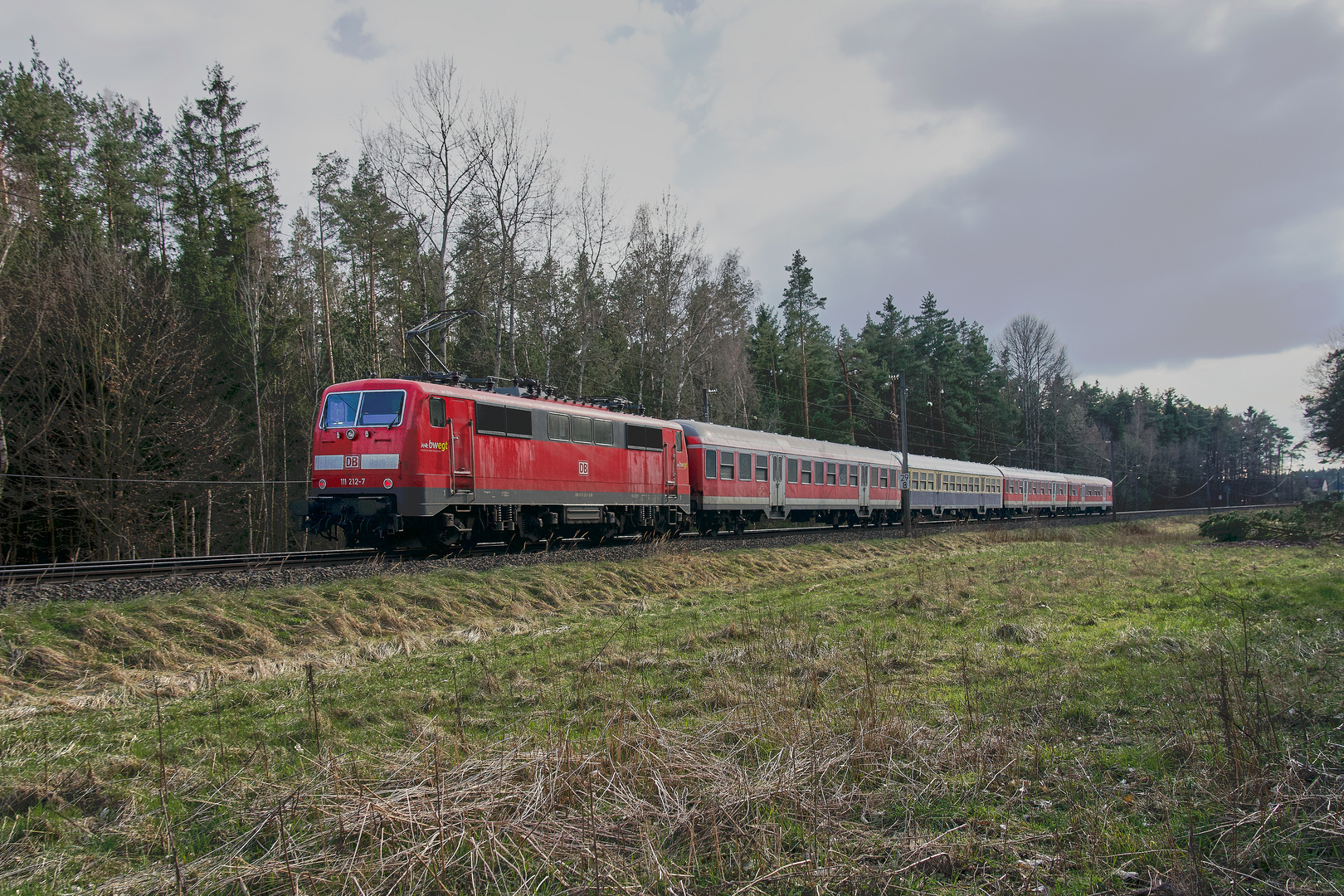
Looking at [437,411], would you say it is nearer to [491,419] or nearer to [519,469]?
[491,419]

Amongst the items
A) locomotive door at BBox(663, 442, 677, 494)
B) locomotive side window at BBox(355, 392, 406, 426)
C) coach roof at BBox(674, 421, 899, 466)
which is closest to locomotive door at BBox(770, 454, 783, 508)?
coach roof at BBox(674, 421, 899, 466)

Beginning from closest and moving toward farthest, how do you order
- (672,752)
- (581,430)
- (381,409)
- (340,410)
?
(672,752) < (381,409) < (340,410) < (581,430)

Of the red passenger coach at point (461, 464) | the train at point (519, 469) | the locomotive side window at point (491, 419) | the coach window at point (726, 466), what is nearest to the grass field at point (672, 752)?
the red passenger coach at point (461, 464)

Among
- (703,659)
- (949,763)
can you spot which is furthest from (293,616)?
(949,763)

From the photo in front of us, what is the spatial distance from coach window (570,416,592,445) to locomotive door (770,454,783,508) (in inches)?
405

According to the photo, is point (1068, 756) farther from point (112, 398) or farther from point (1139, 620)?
point (112, 398)

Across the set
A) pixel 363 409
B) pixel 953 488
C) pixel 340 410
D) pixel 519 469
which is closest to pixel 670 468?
pixel 519 469

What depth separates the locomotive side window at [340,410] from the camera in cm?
1462

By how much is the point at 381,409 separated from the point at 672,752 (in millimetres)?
11377

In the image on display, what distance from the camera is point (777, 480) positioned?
27.5 meters

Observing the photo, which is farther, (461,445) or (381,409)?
(461,445)

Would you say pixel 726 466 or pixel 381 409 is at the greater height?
pixel 381 409

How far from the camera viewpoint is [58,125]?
27.7m

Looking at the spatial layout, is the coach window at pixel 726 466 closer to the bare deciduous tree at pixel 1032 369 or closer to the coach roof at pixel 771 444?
the coach roof at pixel 771 444
